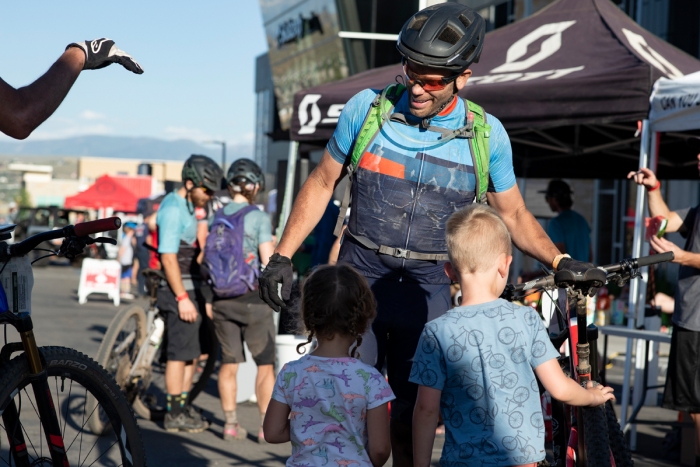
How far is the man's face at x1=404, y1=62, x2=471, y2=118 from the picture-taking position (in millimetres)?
3367

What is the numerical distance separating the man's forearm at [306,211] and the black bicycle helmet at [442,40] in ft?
2.13

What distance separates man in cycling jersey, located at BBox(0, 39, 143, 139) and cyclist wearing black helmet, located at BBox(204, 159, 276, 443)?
3.53 m

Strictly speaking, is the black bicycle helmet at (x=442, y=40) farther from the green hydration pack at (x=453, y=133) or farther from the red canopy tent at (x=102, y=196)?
the red canopy tent at (x=102, y=196)

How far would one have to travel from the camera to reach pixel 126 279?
21953 millimetres

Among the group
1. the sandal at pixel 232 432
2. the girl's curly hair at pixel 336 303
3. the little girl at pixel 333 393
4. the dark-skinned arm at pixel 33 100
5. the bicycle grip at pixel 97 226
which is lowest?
the sandal at pixel 232 432

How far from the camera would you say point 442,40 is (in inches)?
133

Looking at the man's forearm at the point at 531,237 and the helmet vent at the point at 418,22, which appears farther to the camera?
the man's forearm at the point at 531,237

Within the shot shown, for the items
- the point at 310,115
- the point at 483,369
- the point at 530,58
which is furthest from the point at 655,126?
the point at 483,369

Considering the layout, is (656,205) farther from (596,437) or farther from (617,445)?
(596,437)

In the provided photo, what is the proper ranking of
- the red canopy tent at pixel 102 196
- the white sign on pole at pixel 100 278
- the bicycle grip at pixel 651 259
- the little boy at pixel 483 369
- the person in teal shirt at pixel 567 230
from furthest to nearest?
the red canopy tent at pixel 102 196 → the white sign on pole at pixel 100 278 → the person in teal shirt at pixel 567 230 → the bicycle grip at pixel 651 259 → the little boy at pixel 483 369

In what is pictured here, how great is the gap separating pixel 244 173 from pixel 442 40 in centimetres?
351

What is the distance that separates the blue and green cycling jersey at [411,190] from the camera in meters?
3.46

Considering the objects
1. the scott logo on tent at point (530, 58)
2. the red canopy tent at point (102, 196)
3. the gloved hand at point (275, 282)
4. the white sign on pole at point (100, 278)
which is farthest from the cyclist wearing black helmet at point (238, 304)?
the red canopy tent at point (102, 196)

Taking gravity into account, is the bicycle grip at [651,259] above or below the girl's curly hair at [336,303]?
above
